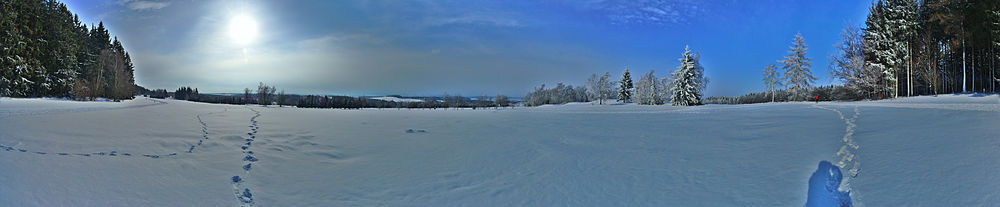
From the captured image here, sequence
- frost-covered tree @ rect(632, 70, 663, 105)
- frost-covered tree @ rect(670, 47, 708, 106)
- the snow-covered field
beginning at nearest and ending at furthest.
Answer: the snow-covered field < frost-covered tree @ rect(670, 47, 708, 106) < frost-covered tree @ rect(632, 70, 663, 105)

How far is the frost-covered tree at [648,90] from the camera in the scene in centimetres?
4138

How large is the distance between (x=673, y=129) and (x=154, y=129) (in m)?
10.1

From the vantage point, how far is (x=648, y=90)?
43.5 meters

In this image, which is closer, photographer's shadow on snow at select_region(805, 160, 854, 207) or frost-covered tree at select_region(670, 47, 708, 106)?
photographer's shadow on snow at select_region(805, 160, 854, 207)

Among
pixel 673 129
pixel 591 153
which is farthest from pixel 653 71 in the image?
pixel 591 153

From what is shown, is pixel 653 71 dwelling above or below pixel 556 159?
above

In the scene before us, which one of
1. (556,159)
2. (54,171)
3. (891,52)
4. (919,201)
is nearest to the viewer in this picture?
(919,201)

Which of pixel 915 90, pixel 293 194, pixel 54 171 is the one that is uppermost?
pixel 915 90

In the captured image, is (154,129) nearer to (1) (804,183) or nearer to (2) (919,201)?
(1) (804,183)

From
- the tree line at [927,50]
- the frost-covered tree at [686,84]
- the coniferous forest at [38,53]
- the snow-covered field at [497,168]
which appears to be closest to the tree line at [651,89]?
the frost-covered tree at [686,84]

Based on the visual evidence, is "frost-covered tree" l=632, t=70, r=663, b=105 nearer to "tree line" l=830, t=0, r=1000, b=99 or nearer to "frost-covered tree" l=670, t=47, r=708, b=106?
"frost-covered tree" l=670, t=47, r=708, b=106

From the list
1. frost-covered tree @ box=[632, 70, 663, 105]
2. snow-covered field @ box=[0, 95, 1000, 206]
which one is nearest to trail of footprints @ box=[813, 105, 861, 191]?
snow-covered field @ box=[0, 95, 1000, 206]

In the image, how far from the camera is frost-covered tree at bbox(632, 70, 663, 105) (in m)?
41.4

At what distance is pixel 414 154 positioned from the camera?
583 cm
